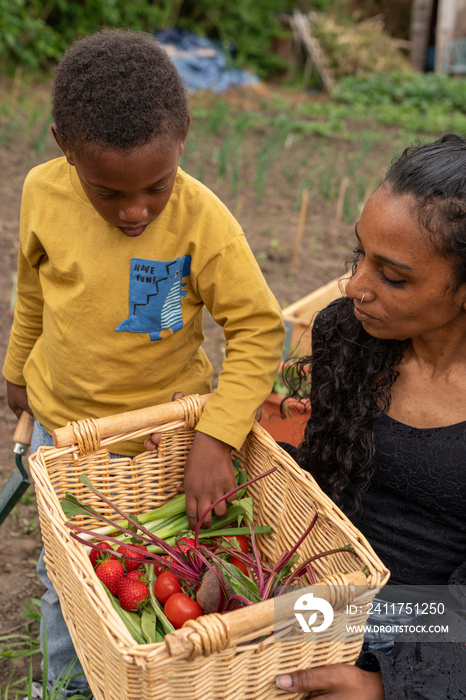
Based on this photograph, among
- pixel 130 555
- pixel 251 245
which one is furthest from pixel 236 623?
pixel 251 245

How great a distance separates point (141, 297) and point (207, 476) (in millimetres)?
429

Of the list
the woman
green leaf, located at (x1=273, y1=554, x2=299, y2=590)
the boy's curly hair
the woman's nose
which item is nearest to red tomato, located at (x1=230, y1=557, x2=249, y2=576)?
green leaf, located at (x1=273, y1=554, x2=299, y2=590)

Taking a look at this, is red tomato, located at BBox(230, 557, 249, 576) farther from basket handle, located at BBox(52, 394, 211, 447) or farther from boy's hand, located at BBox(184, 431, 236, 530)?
basket handle, located at BBox(52, 394, 211, 447)

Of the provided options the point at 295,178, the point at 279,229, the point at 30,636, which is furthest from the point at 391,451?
the point at 295,178

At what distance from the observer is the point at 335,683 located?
1205 mm

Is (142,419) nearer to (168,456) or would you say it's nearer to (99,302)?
(168,456)

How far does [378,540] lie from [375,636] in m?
0.21

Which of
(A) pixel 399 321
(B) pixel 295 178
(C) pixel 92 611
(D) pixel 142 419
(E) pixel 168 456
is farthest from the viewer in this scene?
(B) pixel 295 178

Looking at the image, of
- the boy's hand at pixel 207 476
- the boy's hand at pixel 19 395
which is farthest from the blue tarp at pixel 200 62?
the boy's hand at pixel 207 476

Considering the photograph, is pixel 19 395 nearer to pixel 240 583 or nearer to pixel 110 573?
pixel 110 573

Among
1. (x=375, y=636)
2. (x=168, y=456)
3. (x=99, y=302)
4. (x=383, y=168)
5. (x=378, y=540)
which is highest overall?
(x=99, y=302)

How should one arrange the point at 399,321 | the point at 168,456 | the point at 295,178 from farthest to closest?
the point at 295,178
the point at 168,456
the point at 399,321

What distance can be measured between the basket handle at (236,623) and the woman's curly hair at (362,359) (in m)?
0.50

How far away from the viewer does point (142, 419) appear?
154cm
